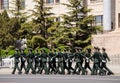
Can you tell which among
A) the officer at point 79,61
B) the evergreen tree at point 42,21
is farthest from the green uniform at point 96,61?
the evergreen tree at point 42,21

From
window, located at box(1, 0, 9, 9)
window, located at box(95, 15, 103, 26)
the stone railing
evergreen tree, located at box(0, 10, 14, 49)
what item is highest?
window, located at box(1, 0, 9, 9)

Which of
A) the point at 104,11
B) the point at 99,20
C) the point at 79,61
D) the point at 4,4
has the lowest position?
the point at 79,61

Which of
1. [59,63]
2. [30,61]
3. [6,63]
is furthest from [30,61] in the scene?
[6,63]

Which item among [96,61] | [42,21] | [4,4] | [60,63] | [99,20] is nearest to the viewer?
[96,61]

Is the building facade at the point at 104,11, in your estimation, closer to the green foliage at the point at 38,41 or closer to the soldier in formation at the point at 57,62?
the green foliage at the point at 38,41

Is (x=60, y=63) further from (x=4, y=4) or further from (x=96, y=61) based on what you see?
(x=4, y=4)

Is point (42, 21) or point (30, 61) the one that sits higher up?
point (42, 21)

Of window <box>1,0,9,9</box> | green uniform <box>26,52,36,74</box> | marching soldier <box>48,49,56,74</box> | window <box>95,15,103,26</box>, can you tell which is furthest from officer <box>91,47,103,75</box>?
window <box>1,0,9,9</box>

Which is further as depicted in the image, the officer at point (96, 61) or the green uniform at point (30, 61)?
the green uniform at point (30, 61)

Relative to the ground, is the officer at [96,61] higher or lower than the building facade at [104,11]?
lower

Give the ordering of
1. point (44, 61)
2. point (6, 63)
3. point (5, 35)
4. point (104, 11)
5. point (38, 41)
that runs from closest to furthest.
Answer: point (44, 61) → point (6, 63) → point (38, 41) → point (104, 11) → point (5, 35)

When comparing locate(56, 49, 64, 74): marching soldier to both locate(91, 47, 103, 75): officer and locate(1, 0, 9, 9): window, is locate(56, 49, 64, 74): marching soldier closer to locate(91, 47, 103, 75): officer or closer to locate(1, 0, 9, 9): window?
locate(91, 47, 103, 75): officer

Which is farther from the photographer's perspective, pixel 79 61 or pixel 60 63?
pixel 60 63

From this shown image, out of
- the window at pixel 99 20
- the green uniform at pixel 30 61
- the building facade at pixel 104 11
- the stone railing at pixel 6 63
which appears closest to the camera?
the green uniform at pixel 30 61
